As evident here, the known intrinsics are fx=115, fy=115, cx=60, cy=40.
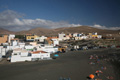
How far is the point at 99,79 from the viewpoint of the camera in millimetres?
11000

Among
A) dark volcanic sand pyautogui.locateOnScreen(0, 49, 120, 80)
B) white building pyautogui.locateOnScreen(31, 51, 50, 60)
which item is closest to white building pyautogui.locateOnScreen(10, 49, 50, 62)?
white building pyautogui.locateOnScreen(31, 51, 50, 60)

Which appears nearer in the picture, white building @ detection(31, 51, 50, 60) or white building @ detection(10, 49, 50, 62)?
white building @ detection(10, 49, 50, 62)

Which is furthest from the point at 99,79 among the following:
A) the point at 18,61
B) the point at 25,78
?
the point at 18,61

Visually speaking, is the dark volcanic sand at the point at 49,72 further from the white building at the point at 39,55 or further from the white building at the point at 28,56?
the white building at the point at 39,55

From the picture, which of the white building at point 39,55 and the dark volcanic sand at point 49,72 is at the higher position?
the white building at point 39,55

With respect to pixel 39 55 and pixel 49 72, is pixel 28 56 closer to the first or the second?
pixel 39 55

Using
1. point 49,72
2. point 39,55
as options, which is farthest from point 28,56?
point 49,72

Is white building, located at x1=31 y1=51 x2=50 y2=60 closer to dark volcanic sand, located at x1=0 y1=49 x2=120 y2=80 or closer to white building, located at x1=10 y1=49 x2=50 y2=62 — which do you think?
white building, located at x1=10 y1=49 x2=50 y2=62

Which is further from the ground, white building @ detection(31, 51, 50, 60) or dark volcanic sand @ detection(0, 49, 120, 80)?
white building @ detection(31, 51, 50, 60)

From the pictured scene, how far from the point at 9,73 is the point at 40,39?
121ft

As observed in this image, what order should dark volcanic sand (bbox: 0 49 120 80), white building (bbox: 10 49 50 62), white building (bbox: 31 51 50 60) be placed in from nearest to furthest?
dark volcanic sand (bbox: 0 49 120 80), white building (bbox: 10 49 50 62), white building (bbox: 31 51 50 60)

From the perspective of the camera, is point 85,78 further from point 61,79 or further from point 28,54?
point 28,54

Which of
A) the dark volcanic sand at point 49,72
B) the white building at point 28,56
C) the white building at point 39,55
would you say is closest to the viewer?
the dark volcanic sand at point 49,72

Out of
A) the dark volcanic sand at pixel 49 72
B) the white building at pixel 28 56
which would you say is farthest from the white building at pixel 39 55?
the dark volcanic sand at pixel 49 72
